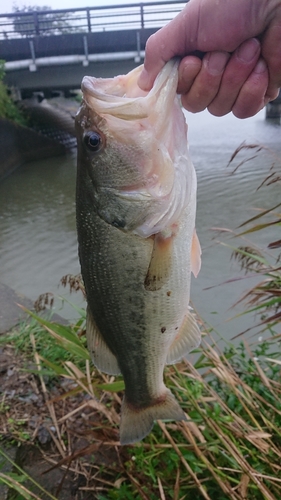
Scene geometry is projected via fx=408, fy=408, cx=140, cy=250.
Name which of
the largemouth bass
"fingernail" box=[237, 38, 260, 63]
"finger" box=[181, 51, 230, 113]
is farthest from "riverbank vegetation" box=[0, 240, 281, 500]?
"fingernail" box=[237, 38, 260, 63]

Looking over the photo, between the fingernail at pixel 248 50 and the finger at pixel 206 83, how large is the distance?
2.2 inches

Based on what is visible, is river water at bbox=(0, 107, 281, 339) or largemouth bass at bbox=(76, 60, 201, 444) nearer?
largemouth bass at bbox=(76, 60, 201, 444)

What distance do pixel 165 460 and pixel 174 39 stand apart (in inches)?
82.8

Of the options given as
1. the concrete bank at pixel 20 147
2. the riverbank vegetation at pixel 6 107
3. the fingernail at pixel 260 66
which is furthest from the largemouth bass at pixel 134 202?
the riverbank vegetation at pixel 6 107

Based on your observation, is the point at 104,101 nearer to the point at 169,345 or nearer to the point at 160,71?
the point at 160,71

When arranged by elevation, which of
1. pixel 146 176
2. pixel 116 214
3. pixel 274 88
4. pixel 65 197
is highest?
pixel 274 88

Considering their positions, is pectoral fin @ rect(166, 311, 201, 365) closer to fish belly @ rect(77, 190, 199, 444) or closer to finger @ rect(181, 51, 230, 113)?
fish belly @ rect(77, 190, 199, 444)

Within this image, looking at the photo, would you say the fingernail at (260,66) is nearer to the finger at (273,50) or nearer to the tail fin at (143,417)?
the finger at (273,50)

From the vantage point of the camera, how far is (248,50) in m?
1.67

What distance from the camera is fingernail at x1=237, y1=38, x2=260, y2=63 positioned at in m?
1.67

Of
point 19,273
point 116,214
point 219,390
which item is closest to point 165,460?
point 219,390

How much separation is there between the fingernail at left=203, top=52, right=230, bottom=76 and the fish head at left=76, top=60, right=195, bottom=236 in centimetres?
16

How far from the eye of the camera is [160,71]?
1.56 metres

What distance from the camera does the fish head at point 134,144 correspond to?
1.49m
